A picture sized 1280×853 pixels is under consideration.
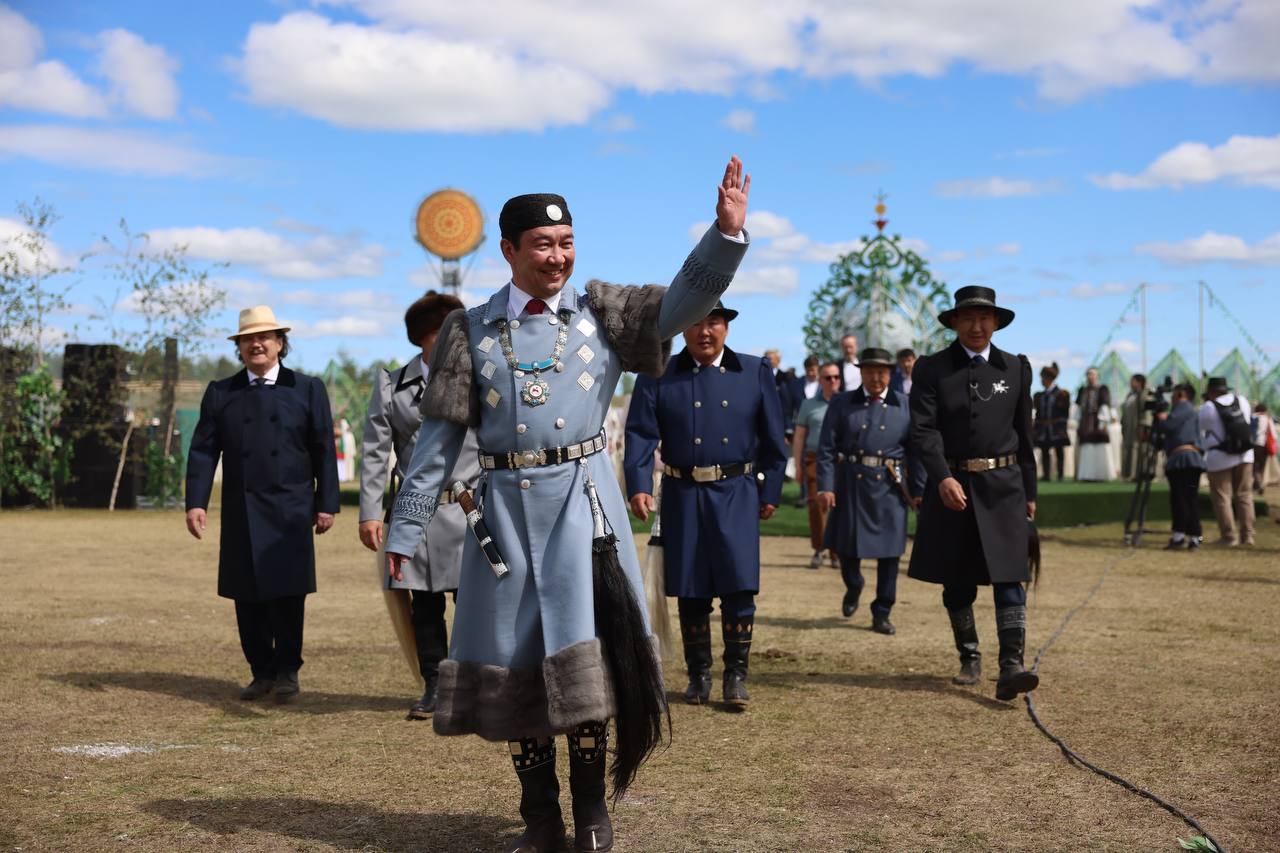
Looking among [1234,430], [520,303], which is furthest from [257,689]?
[1234,430]

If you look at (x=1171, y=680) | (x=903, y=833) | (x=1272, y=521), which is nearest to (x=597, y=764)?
(x=903, y=833)

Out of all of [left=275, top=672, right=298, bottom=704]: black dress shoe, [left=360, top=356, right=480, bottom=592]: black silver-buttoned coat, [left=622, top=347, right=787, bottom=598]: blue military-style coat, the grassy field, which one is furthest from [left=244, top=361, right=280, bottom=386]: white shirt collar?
[left=622, top=347, right=787, bottom=598]: blue military-style coat

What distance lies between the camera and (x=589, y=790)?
4.67 m

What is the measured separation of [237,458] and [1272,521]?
16716 millimetres

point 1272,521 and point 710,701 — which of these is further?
point 1272,521

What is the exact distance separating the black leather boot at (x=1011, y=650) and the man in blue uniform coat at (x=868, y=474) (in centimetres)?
278

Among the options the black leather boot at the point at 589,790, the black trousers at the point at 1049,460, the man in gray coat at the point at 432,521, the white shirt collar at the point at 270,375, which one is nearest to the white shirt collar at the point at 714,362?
the man in gray coat at the point at 432,521

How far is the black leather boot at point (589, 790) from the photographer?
463 centimetres

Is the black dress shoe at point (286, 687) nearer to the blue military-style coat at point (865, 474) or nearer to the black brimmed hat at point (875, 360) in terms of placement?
the blue military-style coat at point (865, 474)

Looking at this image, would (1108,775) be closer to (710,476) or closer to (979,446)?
(979,446)

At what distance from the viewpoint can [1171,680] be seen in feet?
26.5

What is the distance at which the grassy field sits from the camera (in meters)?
5.01

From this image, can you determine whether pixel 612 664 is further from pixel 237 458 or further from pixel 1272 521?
pixel 1272 521

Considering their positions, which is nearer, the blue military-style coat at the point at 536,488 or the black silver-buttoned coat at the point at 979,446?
the blue military-style coat at the point at 536,488
